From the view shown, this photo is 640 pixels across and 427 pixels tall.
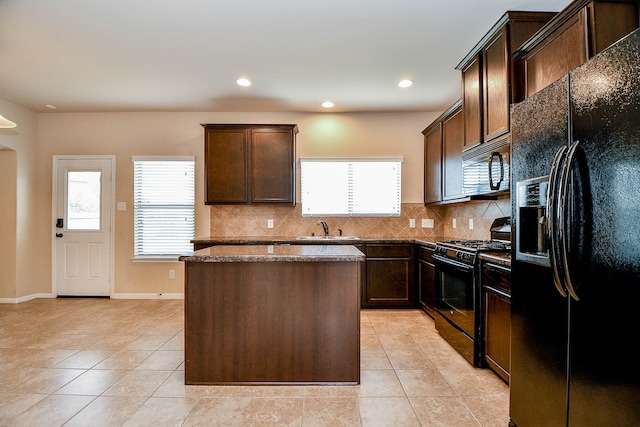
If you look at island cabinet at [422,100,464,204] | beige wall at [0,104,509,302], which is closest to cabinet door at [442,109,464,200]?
island cabinet at [422,100,464,204]

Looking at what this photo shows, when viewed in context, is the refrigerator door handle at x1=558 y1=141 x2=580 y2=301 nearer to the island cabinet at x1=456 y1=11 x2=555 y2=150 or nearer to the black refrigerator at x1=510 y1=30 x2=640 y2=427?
the black refrigerator at x1=510 y1=30 x2=640 y2=427

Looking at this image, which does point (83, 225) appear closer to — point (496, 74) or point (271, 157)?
point (271, 157)

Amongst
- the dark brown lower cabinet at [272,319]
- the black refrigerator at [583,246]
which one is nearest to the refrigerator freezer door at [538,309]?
the black refrigerator at [583,246]

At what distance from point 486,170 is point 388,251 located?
4.88 ft

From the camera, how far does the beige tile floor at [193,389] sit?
1.97 meters

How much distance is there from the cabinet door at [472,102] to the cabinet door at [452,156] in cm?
46

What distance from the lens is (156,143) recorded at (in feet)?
15.9

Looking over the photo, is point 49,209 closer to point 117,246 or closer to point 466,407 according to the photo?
point 117,246

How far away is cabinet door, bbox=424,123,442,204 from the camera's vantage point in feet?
13.6

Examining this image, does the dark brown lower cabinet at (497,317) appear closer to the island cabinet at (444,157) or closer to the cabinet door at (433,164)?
the island cabinet at (444,157)

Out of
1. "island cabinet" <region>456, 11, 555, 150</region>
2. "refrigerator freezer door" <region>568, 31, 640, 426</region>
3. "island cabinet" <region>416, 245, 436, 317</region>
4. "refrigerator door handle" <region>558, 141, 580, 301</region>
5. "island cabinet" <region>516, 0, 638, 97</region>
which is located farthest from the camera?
"island cabinet" <region>416, 245, 436, 317</region>

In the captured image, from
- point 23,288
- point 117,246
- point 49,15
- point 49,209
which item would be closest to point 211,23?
point 49,15

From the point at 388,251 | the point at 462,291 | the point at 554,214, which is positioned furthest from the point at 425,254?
the point at 554,214

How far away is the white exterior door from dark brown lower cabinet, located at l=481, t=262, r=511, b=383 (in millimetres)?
4785
